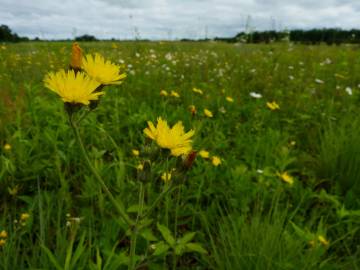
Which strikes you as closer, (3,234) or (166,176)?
(166,176)

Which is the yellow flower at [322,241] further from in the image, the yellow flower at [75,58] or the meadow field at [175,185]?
the yellow flower at [75,58]

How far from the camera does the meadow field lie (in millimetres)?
1148

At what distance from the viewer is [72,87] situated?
748 mm

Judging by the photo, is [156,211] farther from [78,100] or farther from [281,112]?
[281,112]

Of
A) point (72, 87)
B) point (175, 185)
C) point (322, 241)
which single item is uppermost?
point (72, 87)

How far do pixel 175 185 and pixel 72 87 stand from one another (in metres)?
0.31

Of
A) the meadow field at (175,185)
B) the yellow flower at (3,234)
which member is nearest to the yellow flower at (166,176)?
the meadow field at (175,185)

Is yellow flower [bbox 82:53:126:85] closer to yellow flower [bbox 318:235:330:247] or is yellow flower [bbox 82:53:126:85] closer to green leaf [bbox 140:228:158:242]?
green leaf [bbox 140:228:158:242]

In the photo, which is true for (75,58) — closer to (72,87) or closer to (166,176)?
(72,87)

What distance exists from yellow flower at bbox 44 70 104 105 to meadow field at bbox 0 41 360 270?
3cm

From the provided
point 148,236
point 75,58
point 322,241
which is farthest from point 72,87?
point 322,241

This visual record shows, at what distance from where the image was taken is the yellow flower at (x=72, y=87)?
29.1 inches

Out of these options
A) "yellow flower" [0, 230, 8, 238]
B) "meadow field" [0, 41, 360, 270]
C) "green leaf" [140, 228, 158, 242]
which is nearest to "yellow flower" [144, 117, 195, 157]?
"meadow field" [0, 41, 360, 270]

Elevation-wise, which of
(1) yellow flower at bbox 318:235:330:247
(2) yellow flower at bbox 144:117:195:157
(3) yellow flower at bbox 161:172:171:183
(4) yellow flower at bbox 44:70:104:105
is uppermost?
(4) yellow flower at bbox 44:70:104:105
